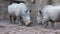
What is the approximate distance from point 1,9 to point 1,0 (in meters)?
0.74

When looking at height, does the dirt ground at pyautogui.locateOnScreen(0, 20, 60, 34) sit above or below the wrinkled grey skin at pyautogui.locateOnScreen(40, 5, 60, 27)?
below

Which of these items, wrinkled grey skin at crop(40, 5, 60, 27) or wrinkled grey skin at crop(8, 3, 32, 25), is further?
wrinkled grey skin at crop(8, 3, 32, 25)

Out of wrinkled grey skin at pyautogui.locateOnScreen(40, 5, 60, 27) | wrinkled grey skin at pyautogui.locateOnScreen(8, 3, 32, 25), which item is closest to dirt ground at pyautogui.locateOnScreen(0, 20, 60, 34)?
wrinkled grey skin at pyautogui.locateOnScreen(40, 5, 60, 27)

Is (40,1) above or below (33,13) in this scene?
above

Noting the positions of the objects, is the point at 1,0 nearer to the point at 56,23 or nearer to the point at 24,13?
the point at 24,13

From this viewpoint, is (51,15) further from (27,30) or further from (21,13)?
(21,13)

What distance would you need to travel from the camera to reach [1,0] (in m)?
13.5

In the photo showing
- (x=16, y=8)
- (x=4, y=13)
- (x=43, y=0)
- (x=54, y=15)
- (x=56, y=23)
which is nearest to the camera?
(x=54, y=15)

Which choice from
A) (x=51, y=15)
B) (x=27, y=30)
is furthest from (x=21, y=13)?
(x=27, y=30)

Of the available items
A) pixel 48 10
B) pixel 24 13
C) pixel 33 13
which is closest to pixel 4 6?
pixel 33 13

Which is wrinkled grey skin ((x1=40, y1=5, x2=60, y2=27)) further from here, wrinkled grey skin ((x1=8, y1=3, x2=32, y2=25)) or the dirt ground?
wrinkled grey skin ((x1=8, y1=3, x2=32, y2=25))

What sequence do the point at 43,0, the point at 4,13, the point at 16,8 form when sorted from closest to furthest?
the point at 16,8
the point at 43,0
the point at 4,13

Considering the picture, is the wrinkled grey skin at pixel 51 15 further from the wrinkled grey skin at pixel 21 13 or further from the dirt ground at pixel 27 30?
the wrinkled grey skin at pixel 21 13

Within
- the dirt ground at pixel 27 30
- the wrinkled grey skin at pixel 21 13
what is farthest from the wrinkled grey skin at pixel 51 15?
the wrinkled grey skin at pixel 21 13
